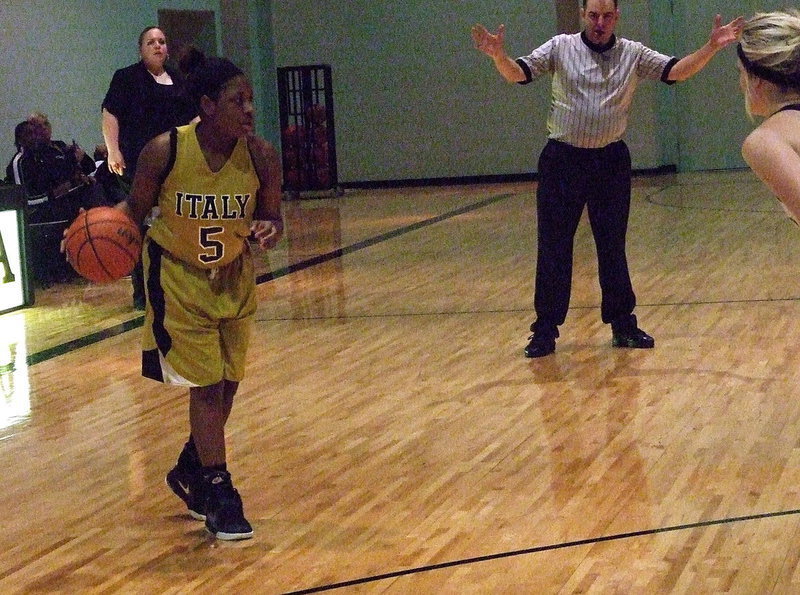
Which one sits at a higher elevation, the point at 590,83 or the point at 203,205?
the point at 590,83

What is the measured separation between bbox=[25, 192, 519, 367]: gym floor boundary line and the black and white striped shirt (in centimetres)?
278

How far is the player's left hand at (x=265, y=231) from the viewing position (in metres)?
3.75

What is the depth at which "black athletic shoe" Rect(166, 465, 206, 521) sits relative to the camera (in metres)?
3.96

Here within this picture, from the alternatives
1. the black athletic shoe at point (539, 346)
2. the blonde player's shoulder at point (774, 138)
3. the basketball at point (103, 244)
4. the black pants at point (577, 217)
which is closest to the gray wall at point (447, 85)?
the black pants at point (577, 217)

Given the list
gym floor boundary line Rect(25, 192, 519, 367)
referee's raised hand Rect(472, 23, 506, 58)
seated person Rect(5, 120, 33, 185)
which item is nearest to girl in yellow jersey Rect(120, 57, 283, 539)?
referee's raised hand Rect(472, 23, 506, 58)

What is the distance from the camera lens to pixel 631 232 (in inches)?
440

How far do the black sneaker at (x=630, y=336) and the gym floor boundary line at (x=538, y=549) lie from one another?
2598mm

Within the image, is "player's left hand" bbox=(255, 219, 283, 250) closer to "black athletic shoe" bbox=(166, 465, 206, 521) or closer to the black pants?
"black athletic shoe" bbox=(166, 465, 206, 521)

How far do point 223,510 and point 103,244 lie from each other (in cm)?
83

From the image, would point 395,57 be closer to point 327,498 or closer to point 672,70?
point 672,70

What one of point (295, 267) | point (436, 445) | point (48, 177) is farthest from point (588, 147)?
point (48, 177)

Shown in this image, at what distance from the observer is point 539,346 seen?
20.5ft

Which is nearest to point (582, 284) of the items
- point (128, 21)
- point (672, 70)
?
point (672, 70)

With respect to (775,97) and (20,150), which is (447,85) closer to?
(20,150)
